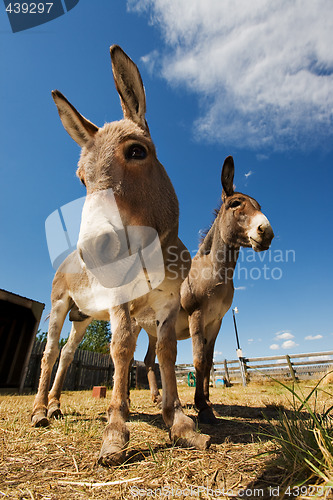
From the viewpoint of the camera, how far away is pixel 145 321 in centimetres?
479

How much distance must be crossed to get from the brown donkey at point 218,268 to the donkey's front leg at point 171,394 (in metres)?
1.41

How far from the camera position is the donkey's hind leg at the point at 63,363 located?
3.37m

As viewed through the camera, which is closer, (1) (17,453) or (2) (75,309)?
(1) (17,453)

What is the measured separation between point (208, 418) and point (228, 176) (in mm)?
3812

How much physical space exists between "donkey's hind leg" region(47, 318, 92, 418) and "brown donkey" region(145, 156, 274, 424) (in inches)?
70.9

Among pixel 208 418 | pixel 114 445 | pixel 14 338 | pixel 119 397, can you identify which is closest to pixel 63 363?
pixel 208 418

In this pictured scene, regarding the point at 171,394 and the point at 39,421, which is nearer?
the point at 171,394

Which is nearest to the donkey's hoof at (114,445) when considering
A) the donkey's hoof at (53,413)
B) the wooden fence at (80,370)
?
the donkey's hoof at (53,413)

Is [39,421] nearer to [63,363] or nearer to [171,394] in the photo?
[63,363]

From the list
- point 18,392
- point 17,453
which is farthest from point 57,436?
point 18,392

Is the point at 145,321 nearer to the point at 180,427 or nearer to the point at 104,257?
the point at 180,427

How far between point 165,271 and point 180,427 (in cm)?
120

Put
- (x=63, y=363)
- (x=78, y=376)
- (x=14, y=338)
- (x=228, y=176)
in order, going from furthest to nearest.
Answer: (x=78, y=376) < (x=14, y=338) < (x=228, y=176) < (x=63, y=363)

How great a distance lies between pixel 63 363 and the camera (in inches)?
162
